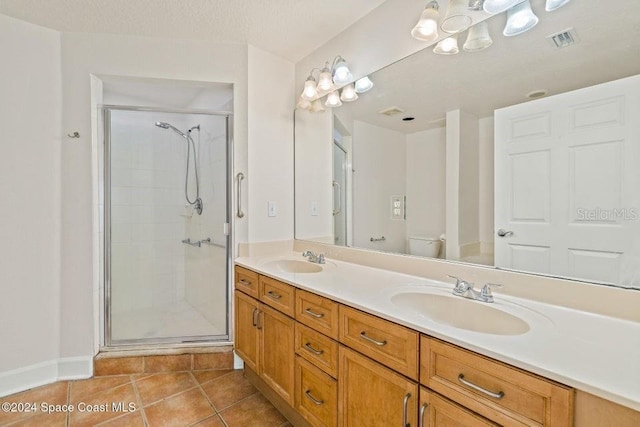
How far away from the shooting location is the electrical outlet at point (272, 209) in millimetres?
2304

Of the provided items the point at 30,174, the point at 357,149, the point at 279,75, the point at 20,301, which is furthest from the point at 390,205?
the point at 20,301

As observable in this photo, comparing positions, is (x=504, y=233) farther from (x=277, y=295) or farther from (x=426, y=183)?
(x=277, y=295)

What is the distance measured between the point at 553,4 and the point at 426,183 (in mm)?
853

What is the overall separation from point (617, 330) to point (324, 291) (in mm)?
976

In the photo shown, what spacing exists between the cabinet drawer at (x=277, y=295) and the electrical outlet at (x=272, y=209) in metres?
0.67

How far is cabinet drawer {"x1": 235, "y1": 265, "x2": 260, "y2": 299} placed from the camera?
1.82 meters

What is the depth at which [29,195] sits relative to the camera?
1.95 m

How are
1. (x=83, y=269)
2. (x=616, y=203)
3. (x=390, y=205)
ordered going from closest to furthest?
(x=616, y=203) → (x=390, y=205) → (x=83, y=269)

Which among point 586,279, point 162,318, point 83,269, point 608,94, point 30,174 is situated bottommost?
point 162,318

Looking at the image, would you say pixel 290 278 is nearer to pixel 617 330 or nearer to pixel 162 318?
pixel 617 330

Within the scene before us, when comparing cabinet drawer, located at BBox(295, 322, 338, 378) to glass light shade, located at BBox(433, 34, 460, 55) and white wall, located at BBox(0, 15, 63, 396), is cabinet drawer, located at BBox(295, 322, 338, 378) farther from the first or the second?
white wall, located at BBox(0, 15, 63, 396)

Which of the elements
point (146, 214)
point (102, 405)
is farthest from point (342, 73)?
point (102, 405)

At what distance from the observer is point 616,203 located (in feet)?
3.31

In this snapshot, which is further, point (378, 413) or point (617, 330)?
point (378, 413)
